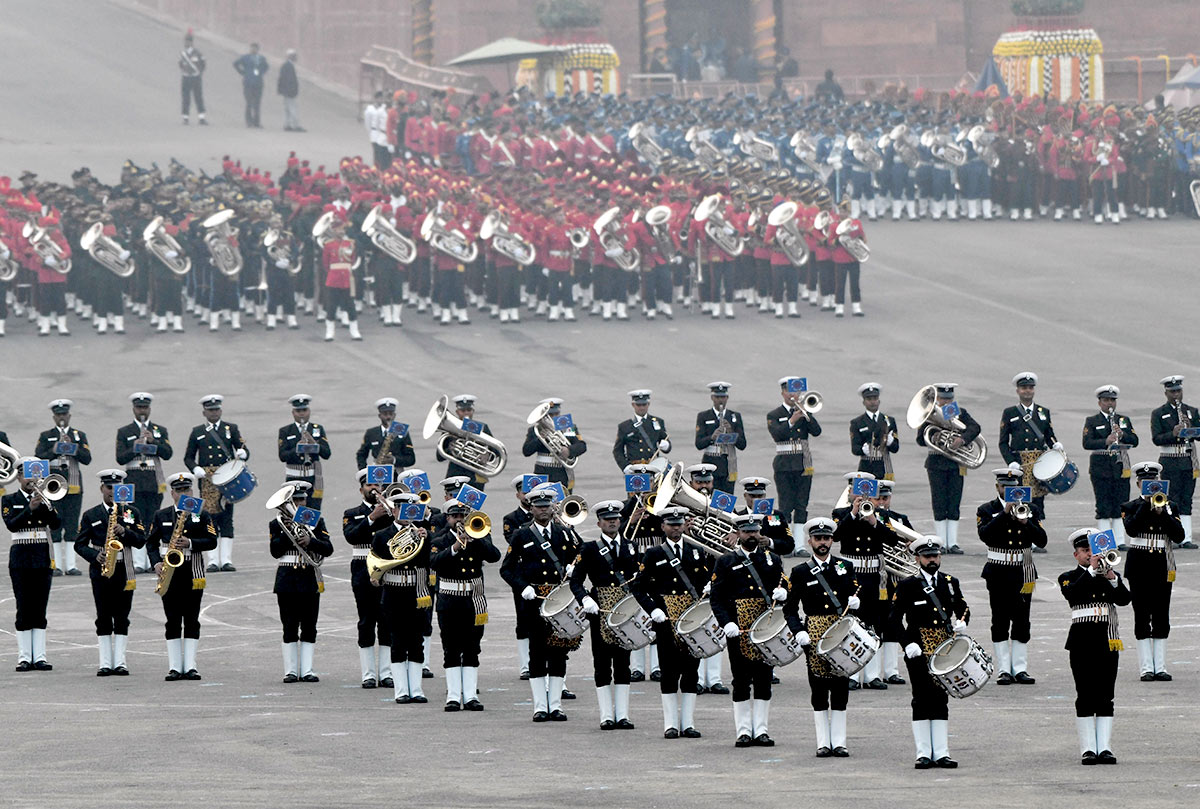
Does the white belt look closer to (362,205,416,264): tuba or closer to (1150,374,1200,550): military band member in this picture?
(1150,374,1200,550): military band member

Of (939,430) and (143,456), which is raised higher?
(939,430)

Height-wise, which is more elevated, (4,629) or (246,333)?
(246,333)

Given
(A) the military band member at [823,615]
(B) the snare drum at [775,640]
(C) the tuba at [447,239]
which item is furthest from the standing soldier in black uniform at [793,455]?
(C) the tuba at [447,239]

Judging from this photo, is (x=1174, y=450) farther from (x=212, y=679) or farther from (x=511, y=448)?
(x=212, y=679)

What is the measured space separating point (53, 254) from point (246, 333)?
3.13 m

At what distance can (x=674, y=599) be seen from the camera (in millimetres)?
15938

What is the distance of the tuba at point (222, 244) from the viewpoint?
34219mm

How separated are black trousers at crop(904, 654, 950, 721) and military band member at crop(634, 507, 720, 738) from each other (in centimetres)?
178

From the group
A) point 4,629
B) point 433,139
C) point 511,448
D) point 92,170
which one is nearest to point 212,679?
point 4,629

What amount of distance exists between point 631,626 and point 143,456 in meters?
9.58

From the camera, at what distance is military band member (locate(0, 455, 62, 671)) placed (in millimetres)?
18766

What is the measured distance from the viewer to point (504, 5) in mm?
65500

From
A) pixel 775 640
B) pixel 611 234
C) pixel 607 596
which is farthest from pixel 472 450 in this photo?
pixel 611 234

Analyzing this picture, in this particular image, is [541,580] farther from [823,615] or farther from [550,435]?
[550,435]
